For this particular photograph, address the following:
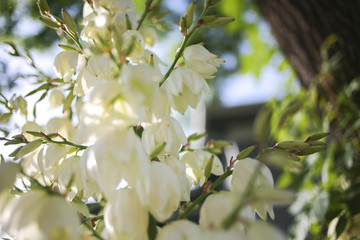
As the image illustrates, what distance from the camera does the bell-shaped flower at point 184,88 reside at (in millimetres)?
572

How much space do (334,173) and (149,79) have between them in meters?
1.03

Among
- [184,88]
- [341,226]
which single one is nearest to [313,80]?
[341,226]

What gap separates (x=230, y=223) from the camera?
1.20 feet

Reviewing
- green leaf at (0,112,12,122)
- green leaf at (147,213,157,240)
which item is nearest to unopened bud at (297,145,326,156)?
green leaf at (147,213,157,240)

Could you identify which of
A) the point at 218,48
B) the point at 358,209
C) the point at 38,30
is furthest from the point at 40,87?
the point at 218,48

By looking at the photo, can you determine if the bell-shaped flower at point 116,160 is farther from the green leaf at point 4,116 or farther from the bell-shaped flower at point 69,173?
the green leaf at point 4,116

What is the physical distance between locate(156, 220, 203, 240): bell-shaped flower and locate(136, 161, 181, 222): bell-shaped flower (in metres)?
0.01

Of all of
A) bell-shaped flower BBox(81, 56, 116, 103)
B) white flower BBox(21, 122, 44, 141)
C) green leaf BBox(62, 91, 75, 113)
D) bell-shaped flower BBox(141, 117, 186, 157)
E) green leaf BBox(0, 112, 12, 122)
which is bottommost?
white flower BBox(21, 122, 44, 141)

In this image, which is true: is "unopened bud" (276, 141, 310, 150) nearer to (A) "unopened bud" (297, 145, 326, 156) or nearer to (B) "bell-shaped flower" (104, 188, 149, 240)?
(A) "unopened bud" (297, 145, 326, 156)

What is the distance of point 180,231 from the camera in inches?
17.9

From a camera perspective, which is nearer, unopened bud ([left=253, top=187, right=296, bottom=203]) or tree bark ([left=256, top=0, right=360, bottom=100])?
unopened bud ([left=253, top=187, right=296, bottom=203])

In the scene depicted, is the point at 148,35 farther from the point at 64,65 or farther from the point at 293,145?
the point at 293,145

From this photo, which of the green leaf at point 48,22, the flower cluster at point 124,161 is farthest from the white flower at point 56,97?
the green leaf at point 48,22

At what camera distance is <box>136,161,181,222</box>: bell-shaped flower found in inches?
18.2
